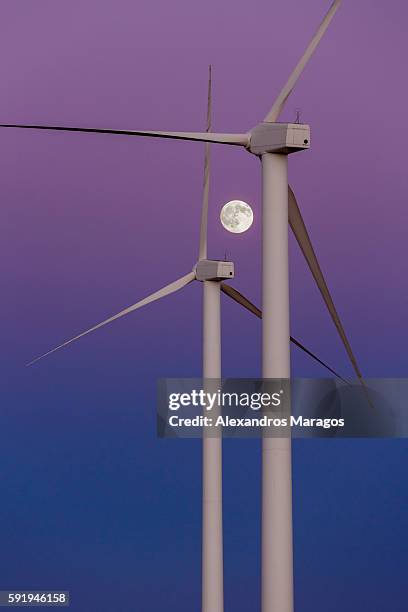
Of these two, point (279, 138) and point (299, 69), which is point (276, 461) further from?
point (299, 69)

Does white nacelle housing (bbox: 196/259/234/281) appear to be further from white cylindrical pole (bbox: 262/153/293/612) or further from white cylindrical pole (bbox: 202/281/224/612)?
white cylindrical pole (bbox: 262/153/293/612)

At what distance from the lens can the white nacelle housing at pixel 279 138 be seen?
28.2 meters

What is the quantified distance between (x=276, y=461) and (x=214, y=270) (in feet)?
50.5

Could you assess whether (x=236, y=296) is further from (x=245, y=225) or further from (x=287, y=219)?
(x=287, y=219)

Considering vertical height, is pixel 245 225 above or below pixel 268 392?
above

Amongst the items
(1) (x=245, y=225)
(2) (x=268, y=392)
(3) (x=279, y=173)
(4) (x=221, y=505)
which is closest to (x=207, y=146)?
(1) (x=245, y=225)

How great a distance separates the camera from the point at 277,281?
27625mm

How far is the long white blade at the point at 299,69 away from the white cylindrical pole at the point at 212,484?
43.2 feet

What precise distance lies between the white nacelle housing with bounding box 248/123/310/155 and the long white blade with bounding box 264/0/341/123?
1.01 metres

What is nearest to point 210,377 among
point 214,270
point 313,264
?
point 214,270

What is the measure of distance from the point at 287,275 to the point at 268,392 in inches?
99.4

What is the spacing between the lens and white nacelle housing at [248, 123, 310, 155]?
28188mm

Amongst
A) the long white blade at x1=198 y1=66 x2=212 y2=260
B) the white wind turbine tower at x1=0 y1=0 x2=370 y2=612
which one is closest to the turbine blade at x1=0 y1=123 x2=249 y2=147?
the white wind turbine tower at x1=0 y1=0 x2=370 y2=612

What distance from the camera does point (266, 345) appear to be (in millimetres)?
27438
